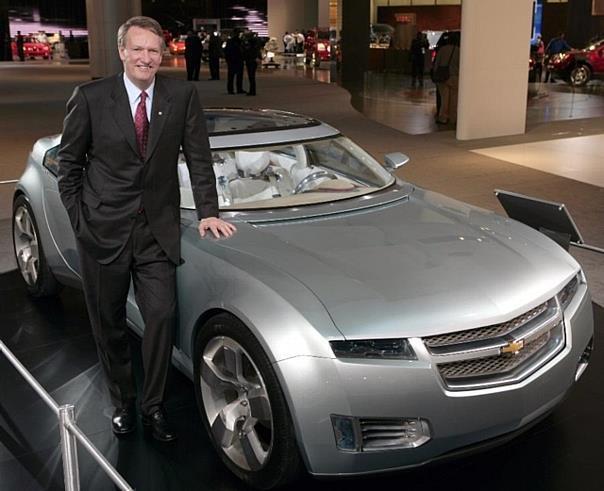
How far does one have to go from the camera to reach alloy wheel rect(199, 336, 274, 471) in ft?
11.0

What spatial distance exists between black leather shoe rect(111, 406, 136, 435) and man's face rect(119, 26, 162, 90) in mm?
1621

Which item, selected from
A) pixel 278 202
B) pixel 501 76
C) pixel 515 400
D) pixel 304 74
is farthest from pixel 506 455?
pixel 304 74

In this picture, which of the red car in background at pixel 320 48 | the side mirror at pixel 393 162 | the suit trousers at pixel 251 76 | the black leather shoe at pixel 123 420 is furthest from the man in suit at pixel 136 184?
the red car in background at pixel 320 48

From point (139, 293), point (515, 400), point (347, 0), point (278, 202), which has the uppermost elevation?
point (347, 0)

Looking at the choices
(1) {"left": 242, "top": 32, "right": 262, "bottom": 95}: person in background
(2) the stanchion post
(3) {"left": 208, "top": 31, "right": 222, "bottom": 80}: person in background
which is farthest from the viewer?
(3) {"left": 208, "top": 31, "right": 222, "bottom": 80}: person in background

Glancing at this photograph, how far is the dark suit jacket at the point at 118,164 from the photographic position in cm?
352

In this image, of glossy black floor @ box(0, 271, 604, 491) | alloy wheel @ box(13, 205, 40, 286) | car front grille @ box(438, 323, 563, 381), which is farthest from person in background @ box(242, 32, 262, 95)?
car front grille @ box(438, 323, 563, 381)

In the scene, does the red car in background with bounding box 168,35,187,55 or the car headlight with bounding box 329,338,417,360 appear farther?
the red car in background with bounding box 168,35,187,55

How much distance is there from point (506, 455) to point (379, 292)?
113cm

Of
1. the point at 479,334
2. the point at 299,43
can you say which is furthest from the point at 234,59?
the point at 299,43

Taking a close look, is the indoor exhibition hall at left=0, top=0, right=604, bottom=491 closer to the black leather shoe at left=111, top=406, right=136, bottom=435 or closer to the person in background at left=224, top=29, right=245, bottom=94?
the black leather shoe at left=111, top=406, right=136, bottom=435

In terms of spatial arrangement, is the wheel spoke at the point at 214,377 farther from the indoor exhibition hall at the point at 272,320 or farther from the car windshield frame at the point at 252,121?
the car windshield frame at the point at 252,121

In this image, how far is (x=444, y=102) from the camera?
16891mm

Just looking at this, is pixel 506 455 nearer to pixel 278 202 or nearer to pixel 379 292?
pixel 379 292
